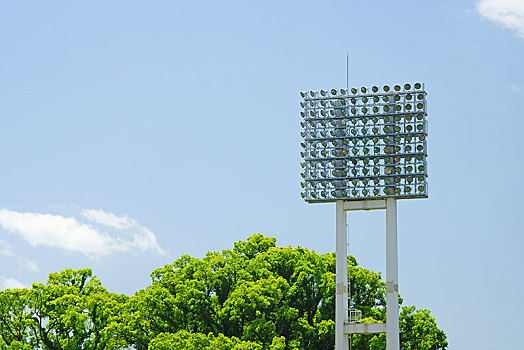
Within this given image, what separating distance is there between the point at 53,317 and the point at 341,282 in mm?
18947

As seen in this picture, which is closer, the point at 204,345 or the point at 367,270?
the point at 204,345

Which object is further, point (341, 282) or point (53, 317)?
point (53, 317)

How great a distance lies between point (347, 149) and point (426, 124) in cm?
315

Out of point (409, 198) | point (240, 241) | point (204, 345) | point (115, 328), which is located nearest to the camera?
point (409, 198)

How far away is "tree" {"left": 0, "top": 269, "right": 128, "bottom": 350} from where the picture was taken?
48312 millimetres

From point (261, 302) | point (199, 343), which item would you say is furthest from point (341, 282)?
point (261, 302)

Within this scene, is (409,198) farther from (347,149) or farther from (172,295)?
(172,295)

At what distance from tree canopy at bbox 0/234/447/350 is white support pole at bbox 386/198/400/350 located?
11403 millimetres

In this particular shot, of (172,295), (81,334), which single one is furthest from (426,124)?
(81,334)

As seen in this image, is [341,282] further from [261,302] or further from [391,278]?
[261,302]

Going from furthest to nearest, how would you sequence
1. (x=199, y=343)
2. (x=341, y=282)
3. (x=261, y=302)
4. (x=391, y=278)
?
(x=261, y=302) → (x=199, y=343) → (x=341, y=282) → (x=391, y=278)

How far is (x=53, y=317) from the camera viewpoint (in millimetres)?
48562

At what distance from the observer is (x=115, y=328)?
47.1m

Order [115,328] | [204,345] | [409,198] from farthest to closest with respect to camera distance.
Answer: [115,328] → [204,345] → [409,198]
